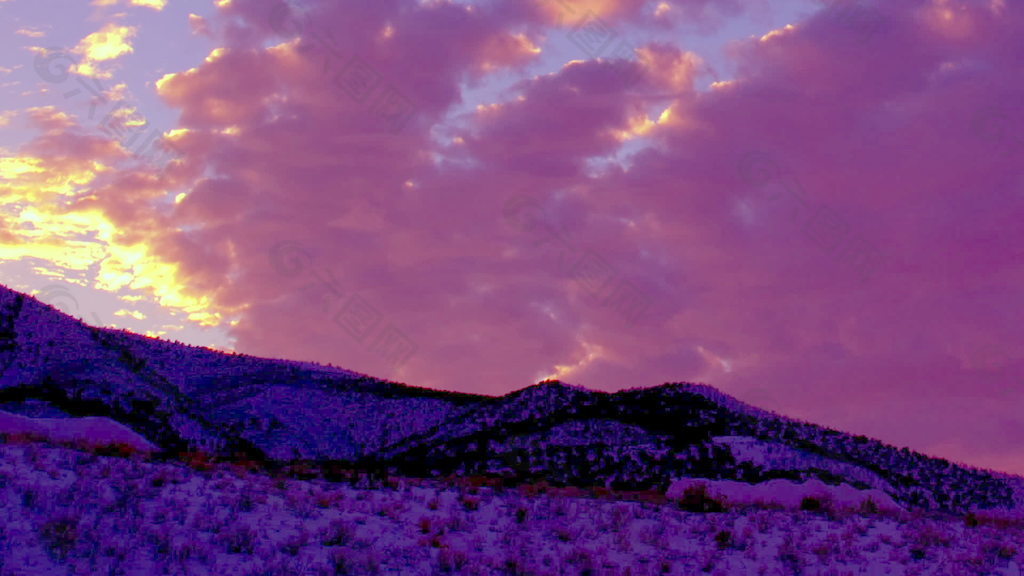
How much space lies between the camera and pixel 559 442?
2409 inches

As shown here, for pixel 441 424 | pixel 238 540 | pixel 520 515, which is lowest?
pixel 238 540

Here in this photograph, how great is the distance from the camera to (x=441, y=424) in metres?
A: 74.6

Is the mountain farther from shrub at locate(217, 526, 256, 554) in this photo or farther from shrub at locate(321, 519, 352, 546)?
shrub at locate(217, 526, 256, 554)

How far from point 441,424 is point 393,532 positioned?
5427 cm

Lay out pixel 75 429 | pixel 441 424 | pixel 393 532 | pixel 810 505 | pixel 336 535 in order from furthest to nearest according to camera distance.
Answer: pixel 441 424, pixel 75 429, pixel 810 505, pixel 393 532, pixel 336 535

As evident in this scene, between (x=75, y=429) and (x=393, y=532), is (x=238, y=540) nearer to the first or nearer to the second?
(x=393, y=532)

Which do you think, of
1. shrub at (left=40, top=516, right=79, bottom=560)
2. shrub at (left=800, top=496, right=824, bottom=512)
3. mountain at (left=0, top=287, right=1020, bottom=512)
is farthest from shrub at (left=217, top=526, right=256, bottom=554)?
mountain at (left=0, top=287, right=1020, bottom=512)

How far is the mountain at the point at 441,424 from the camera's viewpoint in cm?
5578

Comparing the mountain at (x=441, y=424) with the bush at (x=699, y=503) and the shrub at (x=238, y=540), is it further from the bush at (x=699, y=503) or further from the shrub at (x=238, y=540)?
the shrub at (x=238, y=540)

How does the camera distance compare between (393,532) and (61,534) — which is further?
(393,532)

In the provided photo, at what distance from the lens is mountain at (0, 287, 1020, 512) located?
5578 cm

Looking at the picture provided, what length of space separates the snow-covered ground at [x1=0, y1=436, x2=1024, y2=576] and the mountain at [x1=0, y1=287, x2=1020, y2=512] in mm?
23315

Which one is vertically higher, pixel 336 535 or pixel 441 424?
pixel 441 424

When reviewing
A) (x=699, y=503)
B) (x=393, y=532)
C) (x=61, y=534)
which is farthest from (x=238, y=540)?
(x=699, y=503)
